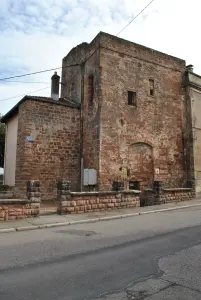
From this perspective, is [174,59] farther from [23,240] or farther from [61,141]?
[23,240]

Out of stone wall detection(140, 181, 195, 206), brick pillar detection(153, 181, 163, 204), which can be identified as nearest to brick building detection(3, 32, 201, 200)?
stone wall detection(140, 181, 195, 206)

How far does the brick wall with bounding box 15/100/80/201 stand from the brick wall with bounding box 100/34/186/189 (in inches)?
86.1

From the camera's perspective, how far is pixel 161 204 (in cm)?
1304

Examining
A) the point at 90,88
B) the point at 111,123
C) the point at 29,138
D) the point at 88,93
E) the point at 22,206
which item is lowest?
the point at 22,206

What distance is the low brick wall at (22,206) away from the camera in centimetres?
856

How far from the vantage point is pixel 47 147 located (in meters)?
14.2

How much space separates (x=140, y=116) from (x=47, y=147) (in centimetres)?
587

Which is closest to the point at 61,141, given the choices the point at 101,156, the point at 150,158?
the point at 101,156

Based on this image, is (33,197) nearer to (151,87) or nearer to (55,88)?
(55,88)

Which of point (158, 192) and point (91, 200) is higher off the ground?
point (158, 192)

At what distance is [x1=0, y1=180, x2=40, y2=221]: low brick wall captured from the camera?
856 centimetres

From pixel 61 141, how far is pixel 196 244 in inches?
407

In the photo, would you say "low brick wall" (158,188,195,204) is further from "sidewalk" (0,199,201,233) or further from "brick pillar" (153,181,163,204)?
"sidewalk" (0,199,201,233)

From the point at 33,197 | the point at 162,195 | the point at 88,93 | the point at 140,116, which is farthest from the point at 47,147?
Answer: the point at 162,195
